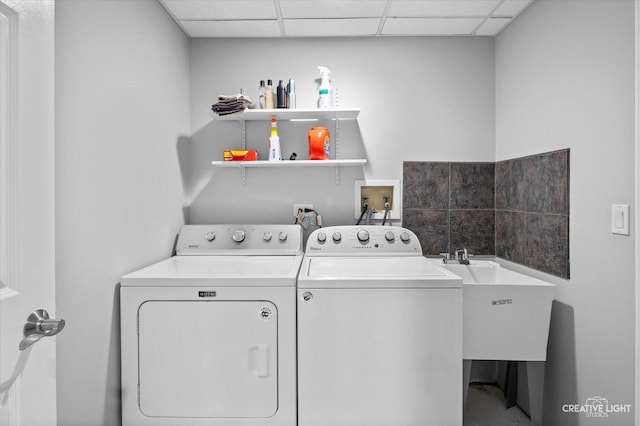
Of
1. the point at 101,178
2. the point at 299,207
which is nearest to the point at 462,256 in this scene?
the point at 299,207

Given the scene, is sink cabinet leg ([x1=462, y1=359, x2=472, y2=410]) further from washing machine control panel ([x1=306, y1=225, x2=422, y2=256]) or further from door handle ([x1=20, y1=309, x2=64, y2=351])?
door handle ([x1=20, y1=309, x2=64, y2=351])

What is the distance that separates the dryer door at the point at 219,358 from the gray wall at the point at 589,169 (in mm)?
1355

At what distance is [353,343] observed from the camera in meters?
1.52

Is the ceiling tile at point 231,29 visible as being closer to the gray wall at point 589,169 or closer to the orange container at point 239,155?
the orange container at point 239,155

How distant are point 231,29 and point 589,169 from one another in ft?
7.01

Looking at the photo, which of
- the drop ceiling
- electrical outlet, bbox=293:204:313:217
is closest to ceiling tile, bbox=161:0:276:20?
the drop ceiling

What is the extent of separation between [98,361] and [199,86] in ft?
5.83

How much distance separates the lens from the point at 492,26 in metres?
2.30

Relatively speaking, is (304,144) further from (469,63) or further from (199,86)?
(469,63)

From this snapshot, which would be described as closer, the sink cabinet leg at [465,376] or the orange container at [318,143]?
the sink cabinet leg at [465,376]

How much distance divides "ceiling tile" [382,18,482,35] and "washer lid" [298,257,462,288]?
147 cm

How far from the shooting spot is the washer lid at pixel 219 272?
153cm

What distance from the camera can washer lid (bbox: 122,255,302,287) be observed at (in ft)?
5.03

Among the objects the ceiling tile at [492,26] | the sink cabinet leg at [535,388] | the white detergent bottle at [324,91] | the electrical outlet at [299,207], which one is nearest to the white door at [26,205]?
the white detergent bottle at [324,91]
